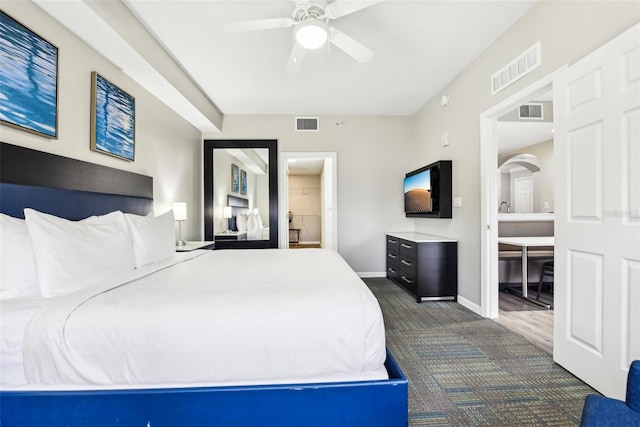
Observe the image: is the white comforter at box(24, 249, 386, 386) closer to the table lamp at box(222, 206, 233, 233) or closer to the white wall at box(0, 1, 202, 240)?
the white wall at box(0, 1, 202, 240)

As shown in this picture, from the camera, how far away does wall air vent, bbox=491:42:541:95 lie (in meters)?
2.34

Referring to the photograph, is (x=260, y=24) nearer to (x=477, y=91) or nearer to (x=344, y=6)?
(x=344, y=6)

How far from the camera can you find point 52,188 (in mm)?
1938

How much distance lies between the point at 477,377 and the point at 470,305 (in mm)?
1484

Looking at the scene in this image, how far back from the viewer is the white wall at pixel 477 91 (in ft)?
6.11

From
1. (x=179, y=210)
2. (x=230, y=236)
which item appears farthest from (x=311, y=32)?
(x=230, y=236)

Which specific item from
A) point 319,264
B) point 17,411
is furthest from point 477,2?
point 17,411

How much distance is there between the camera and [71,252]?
→ 1570 millimetres

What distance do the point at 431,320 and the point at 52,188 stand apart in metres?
3.32

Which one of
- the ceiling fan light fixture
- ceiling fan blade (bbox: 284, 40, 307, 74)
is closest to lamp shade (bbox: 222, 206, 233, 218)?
ceiling fan blade (bbox: 284, 40, 307, 74)

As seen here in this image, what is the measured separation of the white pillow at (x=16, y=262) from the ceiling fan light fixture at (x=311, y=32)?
206cm

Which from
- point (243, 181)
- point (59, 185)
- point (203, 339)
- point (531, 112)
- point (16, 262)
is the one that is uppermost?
point (531, 112)

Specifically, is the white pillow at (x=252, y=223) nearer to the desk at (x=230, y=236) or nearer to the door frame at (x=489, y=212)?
the desk at (x=230, y=236)

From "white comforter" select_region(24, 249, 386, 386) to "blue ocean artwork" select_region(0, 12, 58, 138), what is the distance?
1.21 m
